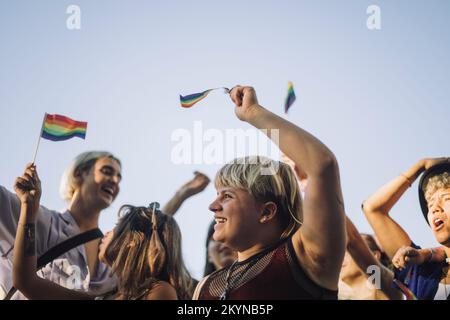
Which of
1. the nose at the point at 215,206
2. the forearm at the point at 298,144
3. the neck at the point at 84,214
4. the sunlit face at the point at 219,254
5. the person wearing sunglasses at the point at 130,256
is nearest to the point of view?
the forearm at the point at 298,144

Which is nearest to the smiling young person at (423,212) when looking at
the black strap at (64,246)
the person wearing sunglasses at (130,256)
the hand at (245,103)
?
the person wearing sunglasses at (130,256)

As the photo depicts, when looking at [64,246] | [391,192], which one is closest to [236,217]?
[391,192]

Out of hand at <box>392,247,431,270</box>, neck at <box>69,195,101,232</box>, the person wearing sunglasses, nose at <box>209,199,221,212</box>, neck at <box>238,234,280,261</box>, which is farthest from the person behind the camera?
neck at <box>69,195,101,232</box>

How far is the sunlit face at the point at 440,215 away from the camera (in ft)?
9.71

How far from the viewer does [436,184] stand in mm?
3020

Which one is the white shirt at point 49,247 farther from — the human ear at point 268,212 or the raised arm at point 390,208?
the raised arm at point 390,208

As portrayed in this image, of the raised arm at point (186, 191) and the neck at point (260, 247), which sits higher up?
the raised arm at point (186, 191)

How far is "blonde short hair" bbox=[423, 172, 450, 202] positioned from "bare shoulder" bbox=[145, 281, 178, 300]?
121 cm

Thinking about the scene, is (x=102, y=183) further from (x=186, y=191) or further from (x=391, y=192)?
(x=391, y=192)

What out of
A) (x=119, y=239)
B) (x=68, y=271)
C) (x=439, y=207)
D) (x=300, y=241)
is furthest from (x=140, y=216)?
(x=439, y=207)

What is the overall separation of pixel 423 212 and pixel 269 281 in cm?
100

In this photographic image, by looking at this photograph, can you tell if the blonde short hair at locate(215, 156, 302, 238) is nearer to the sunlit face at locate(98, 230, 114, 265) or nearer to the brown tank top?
the brown tank top

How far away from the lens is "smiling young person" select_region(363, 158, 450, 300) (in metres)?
2.92

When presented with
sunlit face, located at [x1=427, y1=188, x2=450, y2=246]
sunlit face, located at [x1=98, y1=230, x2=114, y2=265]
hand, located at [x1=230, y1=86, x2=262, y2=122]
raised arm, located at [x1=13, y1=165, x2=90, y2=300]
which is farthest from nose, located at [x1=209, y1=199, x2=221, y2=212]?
sunlit face, located at [x1=427, y1=188, x2=450, y2=246]
